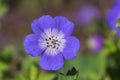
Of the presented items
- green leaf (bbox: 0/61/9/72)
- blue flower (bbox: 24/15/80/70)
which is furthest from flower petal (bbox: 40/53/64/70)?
green leaf (bbox: 0/61/9/72)

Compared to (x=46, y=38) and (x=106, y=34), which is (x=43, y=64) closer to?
(x=46, y=38)

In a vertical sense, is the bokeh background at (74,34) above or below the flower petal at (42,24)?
above

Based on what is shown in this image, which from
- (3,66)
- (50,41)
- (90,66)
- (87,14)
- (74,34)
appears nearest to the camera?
(50,41)

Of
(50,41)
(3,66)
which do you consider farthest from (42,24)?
(3,66)

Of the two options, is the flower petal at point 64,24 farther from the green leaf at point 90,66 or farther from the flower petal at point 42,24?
the green leaf at point 90,66

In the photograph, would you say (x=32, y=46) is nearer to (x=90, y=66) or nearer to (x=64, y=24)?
(x=64, y=24)

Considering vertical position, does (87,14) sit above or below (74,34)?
above

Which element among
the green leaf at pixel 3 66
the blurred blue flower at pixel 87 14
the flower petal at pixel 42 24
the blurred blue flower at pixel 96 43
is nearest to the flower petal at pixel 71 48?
the flower petal at pixel 42 24
